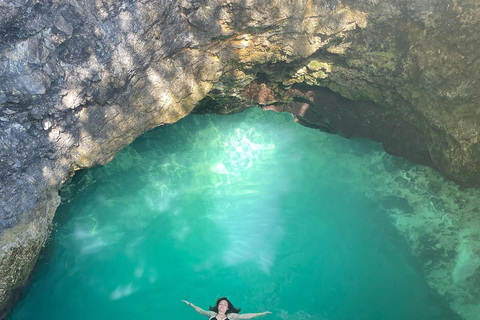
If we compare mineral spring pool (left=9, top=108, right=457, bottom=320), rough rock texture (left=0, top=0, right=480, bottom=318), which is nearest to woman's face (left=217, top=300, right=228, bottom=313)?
mineral spring pool (left=9, top=108, right=457, bottom=320)

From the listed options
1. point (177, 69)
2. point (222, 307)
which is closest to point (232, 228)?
point (222, 307)

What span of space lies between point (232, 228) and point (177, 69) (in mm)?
3084

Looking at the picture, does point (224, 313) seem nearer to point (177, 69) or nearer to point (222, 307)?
point (222, 307)

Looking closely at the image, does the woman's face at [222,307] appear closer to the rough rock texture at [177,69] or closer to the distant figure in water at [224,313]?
the distant figure in water at [224,313]

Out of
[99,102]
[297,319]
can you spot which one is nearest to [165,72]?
[99,102]

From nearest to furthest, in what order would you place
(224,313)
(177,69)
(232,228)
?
(177,69)
(224,313)
(232,228)

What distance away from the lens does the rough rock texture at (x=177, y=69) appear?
8.90 ft

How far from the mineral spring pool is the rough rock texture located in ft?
4.40

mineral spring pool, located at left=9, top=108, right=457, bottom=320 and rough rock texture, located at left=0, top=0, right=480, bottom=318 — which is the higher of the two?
rough rock texture, located at left=0, top=0, right=480, bottom=318

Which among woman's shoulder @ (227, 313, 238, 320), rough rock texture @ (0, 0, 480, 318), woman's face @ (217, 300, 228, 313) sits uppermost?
rough rock texture @ (0, 0, 480, 318)

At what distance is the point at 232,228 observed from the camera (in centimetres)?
541

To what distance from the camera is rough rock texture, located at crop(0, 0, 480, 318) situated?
2.71m

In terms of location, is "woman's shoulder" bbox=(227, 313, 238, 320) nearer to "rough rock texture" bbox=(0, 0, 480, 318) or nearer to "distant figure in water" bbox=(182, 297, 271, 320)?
"distant figure in water" bbox=(182, 297, 271, 320)

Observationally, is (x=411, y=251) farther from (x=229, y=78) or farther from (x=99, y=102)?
(x=99, y=102)
